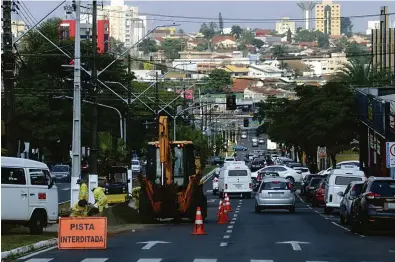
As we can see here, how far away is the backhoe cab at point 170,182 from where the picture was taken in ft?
128

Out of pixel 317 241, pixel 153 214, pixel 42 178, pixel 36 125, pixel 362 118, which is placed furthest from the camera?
pixel 36 125

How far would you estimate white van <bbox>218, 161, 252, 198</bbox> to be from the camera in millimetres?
66562

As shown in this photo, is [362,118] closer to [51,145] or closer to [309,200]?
[309,200]

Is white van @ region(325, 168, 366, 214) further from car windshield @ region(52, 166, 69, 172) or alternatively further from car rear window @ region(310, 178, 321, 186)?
car windshield @ region(52, 166, 69, 172)

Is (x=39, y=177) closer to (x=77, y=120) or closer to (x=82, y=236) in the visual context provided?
(x=82, y=236)

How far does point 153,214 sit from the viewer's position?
39719 millimetres

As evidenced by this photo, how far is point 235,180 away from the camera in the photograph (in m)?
67.4

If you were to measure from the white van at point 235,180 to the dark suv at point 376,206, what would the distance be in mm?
32504

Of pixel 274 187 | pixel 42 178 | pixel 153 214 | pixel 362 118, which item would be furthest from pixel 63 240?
pixel 362 118

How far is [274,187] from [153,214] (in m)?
11.0

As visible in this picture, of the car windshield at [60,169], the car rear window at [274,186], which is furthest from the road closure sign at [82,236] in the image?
the car windshield at [60,169]

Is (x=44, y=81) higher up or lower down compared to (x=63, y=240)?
higher up

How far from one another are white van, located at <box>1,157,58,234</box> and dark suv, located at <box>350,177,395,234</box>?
30.1 feet

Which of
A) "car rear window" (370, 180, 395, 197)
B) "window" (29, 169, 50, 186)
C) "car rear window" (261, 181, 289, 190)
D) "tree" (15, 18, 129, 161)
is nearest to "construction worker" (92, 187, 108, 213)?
"window" (29, 169, 50, 186)
